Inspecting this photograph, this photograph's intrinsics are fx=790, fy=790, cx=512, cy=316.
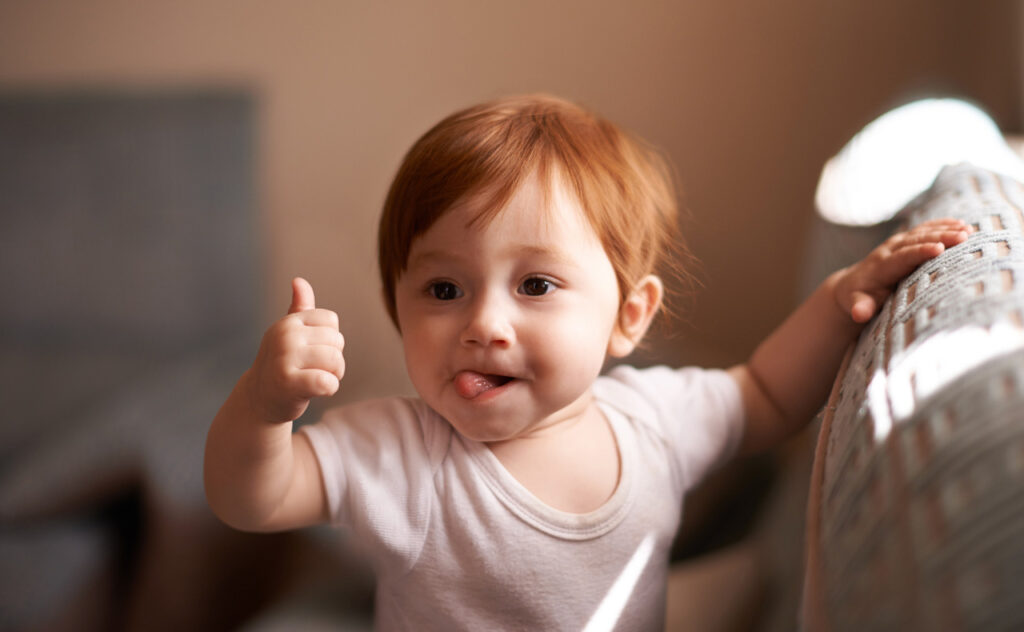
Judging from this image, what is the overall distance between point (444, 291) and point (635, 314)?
0.57 ft

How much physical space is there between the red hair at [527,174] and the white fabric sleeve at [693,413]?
0.10 meters

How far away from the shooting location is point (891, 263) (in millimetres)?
561

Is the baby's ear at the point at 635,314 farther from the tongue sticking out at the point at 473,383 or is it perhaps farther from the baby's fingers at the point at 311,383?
the baby's fingers at the point at 311,383

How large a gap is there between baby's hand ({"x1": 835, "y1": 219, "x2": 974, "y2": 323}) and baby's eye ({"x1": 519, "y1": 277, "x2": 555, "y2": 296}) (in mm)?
222

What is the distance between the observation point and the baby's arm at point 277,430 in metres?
0.49

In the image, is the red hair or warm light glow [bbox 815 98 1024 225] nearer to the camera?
the red hair

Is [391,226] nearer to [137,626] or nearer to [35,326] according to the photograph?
[137,626]

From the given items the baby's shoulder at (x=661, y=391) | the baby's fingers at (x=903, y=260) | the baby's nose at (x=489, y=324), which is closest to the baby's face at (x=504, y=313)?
the baby's nose at (x=489, y=324)

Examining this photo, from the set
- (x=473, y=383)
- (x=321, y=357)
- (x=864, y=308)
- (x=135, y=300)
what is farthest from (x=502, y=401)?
(x=135, y=300)

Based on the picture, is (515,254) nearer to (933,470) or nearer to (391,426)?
(391,426)

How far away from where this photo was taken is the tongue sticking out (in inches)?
21.7

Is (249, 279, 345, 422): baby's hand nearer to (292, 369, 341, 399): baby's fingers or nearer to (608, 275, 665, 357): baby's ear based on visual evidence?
(292, 369, 341, 399): baby's fingers

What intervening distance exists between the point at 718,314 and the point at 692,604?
0.79 metres

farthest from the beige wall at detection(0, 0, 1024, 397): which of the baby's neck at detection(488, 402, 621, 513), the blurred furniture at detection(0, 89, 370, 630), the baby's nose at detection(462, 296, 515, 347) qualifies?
the baby's nose at detection(462, 296, 515, 347)
